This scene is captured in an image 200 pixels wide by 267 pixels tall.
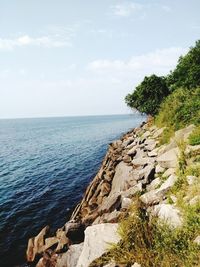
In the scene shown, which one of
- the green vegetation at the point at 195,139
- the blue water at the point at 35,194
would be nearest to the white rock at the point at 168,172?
the green vegetation at the point at 195,139

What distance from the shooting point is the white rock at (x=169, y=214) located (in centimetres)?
784

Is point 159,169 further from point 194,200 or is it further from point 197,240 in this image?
point 197,240

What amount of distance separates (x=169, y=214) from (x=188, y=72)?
103 ft

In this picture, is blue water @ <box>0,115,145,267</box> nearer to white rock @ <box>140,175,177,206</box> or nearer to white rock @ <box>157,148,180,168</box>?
white rock @ <box>140,175,177,206</box>

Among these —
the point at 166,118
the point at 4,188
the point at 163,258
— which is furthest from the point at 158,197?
the point at 4,188

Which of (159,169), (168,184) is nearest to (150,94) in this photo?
(159,169)

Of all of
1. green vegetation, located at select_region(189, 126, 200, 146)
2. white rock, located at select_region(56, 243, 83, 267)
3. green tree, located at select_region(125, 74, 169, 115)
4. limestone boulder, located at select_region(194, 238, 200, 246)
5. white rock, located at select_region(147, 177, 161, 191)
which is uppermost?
green tree, located at select_region(125, 74, 169, 115)

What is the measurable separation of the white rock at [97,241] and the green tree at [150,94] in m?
28.6

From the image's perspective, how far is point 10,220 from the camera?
62.8 feet

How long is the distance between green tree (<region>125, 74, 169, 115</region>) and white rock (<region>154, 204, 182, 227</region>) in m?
28.3

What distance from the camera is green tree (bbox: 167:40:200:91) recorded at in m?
33.9

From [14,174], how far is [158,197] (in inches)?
1052

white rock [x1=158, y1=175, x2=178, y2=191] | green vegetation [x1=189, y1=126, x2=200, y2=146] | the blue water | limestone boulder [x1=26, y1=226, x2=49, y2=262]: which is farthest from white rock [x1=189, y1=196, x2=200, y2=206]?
the blue water

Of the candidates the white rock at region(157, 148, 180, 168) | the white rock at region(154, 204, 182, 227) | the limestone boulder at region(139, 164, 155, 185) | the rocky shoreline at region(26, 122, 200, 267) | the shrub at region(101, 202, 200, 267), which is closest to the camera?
the shrub at region(101, 202, 200, 267)
